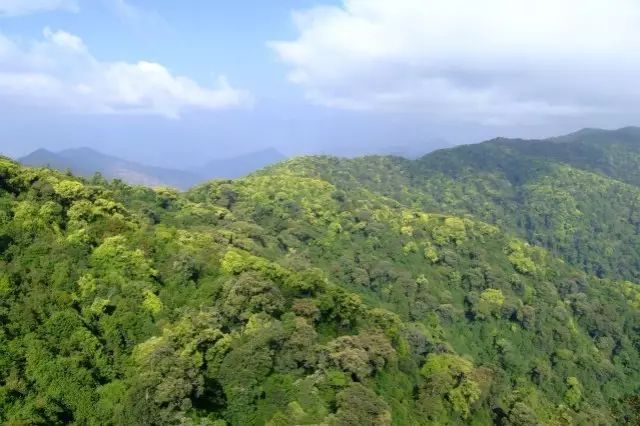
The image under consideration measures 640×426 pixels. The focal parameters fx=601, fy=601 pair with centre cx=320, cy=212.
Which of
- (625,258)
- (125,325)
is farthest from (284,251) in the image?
(625,258)

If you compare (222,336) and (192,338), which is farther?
(222,336)

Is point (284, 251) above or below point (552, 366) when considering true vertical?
above

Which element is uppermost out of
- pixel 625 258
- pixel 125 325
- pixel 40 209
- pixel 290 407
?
pixel 40 209

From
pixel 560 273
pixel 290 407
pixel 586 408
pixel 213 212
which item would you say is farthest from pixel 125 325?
pixel 560 273

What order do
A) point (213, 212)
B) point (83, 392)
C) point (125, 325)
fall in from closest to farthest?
point (83, 392) → point (125, 325) → point (213, 212)

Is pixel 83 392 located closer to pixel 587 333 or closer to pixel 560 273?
pixel 587 333

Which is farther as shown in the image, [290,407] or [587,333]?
[587,333]

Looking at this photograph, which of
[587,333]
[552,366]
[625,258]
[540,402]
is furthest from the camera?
[625,258]

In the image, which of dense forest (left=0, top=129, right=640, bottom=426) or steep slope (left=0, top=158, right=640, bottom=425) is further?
dense forest (left=0, top=129, right=640, bottom=426)

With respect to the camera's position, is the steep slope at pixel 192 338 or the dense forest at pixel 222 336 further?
the dense forest at pixel 222 336

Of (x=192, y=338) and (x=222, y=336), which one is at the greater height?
(x=192, y=338)
